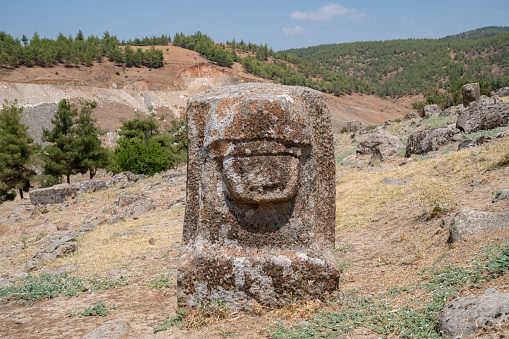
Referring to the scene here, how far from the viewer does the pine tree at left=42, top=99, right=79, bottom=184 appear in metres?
26.9

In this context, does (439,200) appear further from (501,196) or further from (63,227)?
(63,227)

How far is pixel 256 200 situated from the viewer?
389 centimetres

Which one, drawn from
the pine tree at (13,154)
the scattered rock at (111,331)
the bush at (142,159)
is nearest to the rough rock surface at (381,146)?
the scattered rock at (111,331)

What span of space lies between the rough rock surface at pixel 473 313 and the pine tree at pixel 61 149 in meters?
28.0

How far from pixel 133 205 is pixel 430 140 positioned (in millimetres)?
9641

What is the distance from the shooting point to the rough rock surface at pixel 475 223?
187 inches

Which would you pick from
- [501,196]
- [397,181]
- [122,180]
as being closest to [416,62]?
[122,180]

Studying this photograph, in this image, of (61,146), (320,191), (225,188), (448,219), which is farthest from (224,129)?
(61,146)

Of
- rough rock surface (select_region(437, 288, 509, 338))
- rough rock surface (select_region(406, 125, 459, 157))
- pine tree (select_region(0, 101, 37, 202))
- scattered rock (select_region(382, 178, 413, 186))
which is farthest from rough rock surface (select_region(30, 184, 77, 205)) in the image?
rough rock surface (select_region(437, 288, 509, 338))

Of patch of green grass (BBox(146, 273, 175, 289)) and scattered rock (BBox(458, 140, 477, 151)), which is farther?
scattered rock (BBox(458, 140, 477, 151))

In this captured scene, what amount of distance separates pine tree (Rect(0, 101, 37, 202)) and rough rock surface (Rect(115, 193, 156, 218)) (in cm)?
1723

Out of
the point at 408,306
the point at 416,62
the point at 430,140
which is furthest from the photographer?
the point at 416,62

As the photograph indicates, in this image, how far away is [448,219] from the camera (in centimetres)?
586

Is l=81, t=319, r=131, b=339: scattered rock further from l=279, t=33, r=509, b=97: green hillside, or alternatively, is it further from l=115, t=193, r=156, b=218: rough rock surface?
l=279, t=33, r=509, b=97: green hillside
